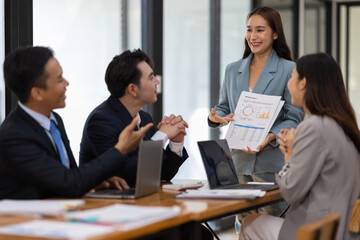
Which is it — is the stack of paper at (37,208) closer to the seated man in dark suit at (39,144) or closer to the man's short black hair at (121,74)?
the seated man in dark suit at (39,144)

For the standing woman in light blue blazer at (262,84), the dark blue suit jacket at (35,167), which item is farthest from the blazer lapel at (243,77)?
the dark blue suit jacket at (35,167)

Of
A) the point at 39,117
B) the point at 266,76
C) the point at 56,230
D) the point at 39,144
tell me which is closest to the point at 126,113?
the point at 39,117

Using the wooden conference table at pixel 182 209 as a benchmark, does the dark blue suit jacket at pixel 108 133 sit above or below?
above

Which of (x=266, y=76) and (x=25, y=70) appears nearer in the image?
(x=25, y=70)

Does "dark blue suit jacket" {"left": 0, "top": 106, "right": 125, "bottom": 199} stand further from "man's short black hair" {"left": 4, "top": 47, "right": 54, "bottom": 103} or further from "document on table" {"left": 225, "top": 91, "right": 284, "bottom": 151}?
"document on table" {"left": 225, "top": 91, "right": 284, "bottom": 151}

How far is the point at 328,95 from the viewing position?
271 cm

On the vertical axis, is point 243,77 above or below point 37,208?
above

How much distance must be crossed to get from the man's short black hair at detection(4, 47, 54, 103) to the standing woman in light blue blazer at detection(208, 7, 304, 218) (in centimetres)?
128

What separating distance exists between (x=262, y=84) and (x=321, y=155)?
1167 mm

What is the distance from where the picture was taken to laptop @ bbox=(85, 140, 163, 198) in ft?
8.70

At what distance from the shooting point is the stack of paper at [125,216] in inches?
76.4

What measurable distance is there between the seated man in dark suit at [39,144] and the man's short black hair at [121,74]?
0.60 meters

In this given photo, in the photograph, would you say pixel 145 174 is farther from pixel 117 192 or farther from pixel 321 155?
pixel 321 155

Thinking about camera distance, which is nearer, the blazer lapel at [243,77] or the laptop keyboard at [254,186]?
the laptop keyboard at [254,186]
